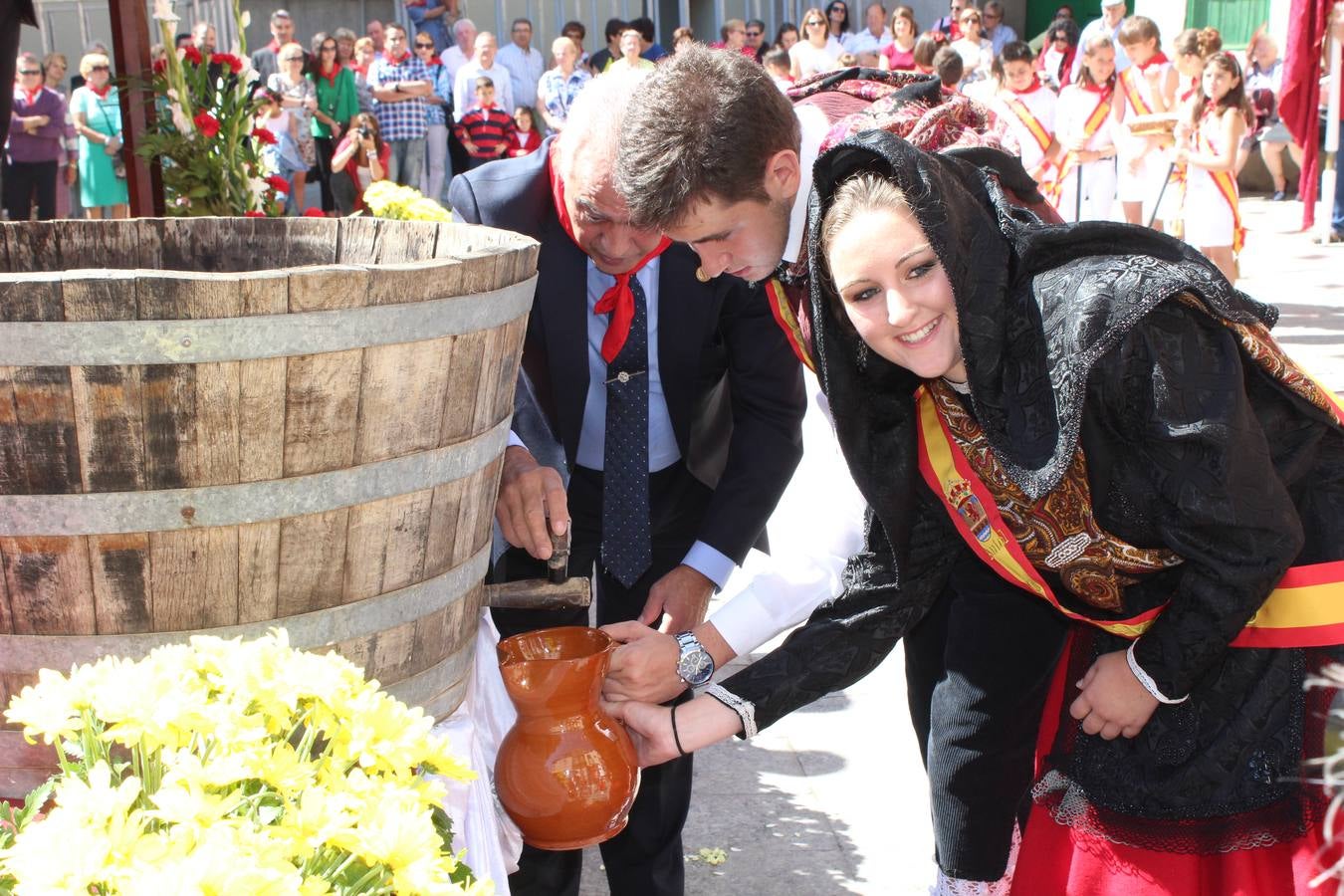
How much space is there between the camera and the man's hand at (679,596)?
247 centimetres

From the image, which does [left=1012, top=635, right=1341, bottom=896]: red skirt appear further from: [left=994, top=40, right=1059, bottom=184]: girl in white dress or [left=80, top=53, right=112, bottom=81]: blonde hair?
[left=80, top=53, right=112, bottom=81]: blonde hair

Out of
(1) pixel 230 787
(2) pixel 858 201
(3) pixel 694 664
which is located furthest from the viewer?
(3) pixel 694 664

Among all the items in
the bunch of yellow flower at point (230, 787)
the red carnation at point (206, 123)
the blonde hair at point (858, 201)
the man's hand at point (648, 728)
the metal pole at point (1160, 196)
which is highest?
the red carnation at point (206, 123)

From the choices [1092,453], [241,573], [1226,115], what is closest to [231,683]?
[241,573]

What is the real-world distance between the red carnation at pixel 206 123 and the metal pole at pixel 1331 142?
7988mm

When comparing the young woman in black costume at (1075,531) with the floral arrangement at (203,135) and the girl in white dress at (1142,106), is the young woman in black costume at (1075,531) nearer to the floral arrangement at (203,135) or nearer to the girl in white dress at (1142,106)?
the floral arrangement at (203,135)

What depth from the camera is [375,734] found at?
1.04 meters

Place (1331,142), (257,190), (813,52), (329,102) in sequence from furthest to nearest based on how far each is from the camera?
(813,52), (329,102), (1331,142), (257,190)

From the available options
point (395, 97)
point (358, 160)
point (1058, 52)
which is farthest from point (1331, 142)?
point (358, 160)

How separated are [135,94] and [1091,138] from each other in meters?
6.13

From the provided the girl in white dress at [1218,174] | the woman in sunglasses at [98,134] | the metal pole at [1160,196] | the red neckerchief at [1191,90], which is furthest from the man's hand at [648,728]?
the woman in sunglasses at [98,134]

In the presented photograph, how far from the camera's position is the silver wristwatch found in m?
2.13

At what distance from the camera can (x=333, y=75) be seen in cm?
1126

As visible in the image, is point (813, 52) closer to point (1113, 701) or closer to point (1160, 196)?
point (1160, 196)
